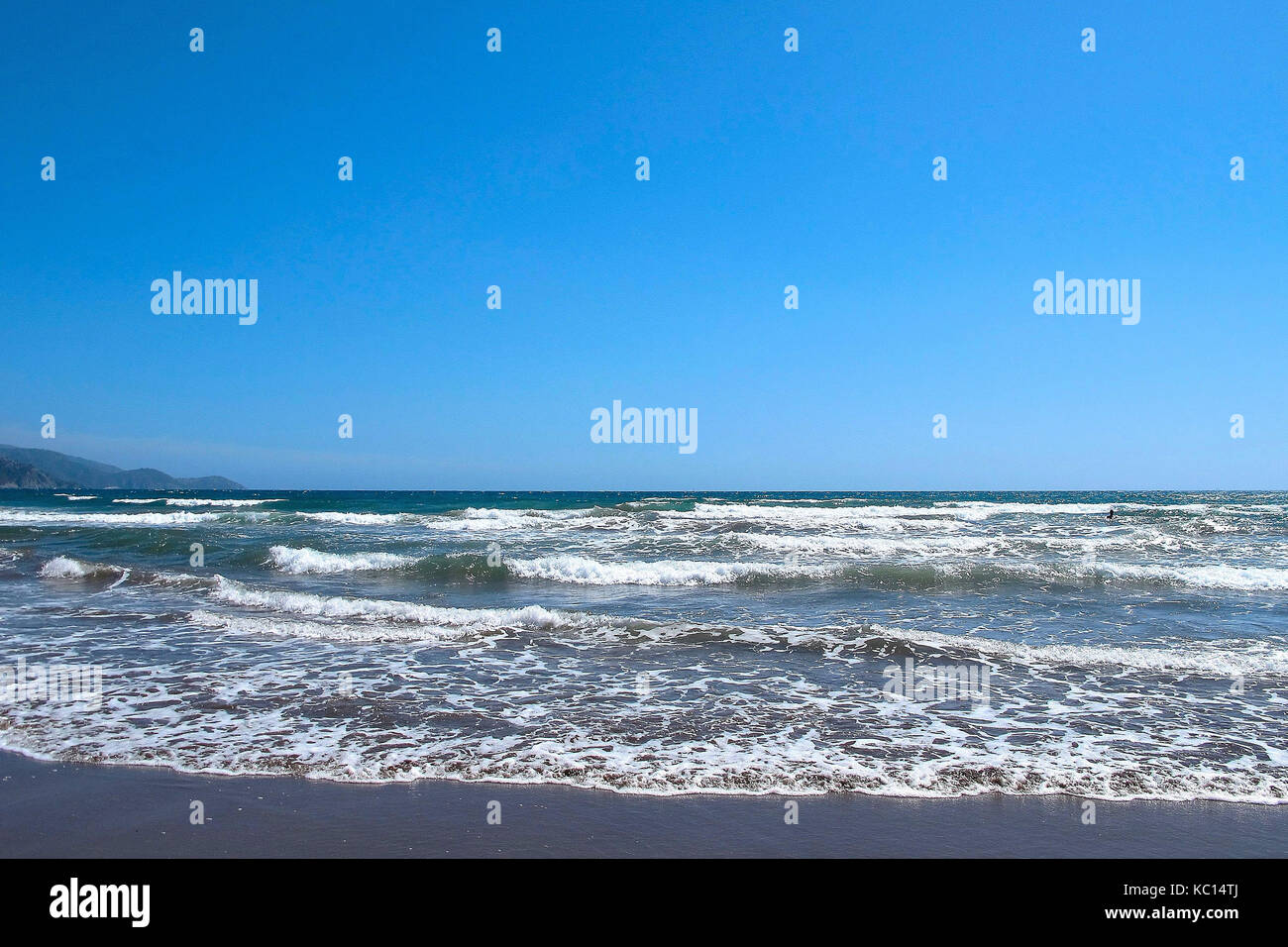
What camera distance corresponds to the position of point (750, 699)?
746 cm

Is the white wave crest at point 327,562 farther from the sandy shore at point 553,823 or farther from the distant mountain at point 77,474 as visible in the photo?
the distant mountain at point 77,474

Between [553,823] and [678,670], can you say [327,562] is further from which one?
[553,823]

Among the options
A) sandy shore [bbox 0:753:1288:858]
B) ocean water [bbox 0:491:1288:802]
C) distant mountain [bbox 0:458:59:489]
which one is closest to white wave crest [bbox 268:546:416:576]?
ocean water [bbox 0:491:1288:802]

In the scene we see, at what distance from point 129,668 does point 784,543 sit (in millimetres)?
19268

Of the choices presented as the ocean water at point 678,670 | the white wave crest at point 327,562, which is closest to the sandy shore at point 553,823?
the ocean water at point 678,670

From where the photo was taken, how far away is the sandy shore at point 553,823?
4.30 meters

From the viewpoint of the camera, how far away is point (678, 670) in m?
8.73

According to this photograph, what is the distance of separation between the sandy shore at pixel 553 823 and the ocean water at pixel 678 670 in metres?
0.29

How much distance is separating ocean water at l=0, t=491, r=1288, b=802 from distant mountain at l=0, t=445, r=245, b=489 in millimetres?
158428

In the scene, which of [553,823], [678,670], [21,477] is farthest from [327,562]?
[21,477]
